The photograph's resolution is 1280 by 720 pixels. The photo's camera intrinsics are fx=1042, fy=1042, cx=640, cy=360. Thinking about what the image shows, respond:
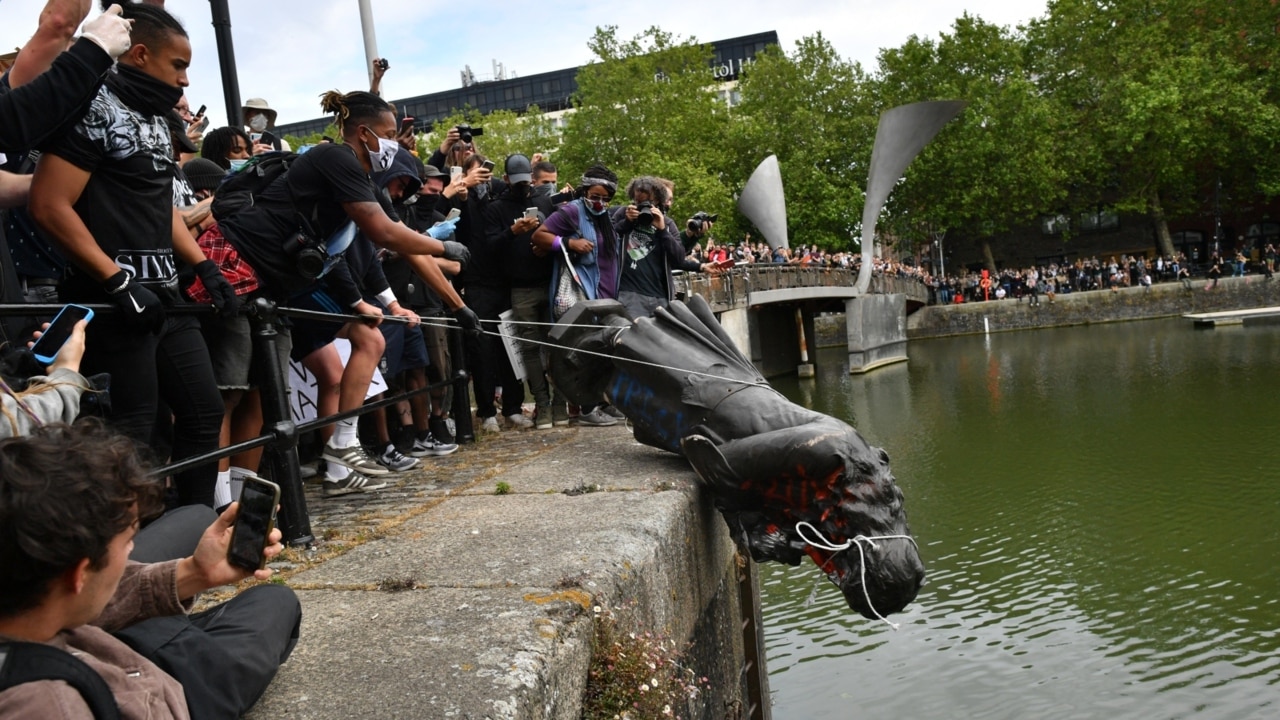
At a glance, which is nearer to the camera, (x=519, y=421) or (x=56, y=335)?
(x=56, y=335)

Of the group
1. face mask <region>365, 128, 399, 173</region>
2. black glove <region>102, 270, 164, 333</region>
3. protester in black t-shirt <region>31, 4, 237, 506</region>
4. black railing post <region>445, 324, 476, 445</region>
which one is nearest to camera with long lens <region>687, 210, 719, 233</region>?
black railing post <region>445, 324, 476, 445</region>

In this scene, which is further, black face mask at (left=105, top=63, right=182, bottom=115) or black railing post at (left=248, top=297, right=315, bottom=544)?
black railing post at (left=248, top=297, right=315, bottom=544)

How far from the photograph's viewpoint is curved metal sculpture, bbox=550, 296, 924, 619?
358 cm

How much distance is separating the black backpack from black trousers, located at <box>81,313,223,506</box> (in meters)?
1.42

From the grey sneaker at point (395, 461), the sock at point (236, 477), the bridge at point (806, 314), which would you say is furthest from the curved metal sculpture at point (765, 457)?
the bridge at point (806, 314)

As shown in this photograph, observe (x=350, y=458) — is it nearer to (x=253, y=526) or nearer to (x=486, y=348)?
(x=486, y=348)

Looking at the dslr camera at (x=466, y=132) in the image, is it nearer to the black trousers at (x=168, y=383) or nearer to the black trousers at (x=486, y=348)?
the black trousers at (x=486, y=348)

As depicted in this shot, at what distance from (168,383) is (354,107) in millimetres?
1542

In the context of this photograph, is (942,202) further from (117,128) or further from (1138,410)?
(117,128)

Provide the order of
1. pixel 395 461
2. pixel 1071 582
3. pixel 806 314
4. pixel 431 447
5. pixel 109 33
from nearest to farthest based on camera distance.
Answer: pixel 109 33, pixel 395 461, pixel 431 447, pixel 1071 582, pixel 806 314

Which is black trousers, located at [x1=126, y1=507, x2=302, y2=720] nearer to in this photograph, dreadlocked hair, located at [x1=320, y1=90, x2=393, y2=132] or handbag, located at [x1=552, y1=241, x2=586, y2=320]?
dreadlocked hair, located at [x1=320, y1=90, x2=393, y2=132]

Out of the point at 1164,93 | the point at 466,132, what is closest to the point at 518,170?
the point at 466,132

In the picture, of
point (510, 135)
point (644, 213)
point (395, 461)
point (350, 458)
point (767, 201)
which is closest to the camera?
point (350, 458)

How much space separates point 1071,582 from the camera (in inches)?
279
